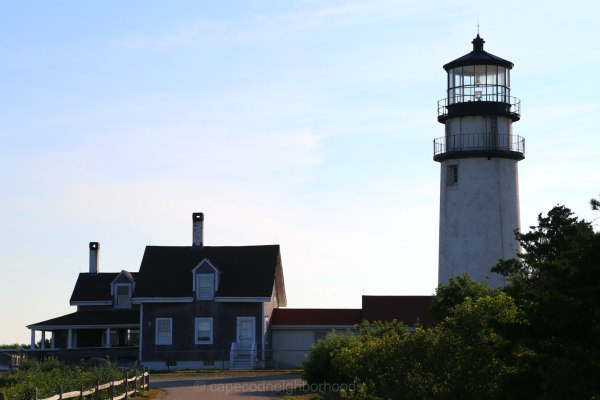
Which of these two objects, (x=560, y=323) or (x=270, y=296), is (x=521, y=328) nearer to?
(x=560, y=323)

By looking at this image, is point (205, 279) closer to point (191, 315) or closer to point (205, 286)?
point (205, 286)

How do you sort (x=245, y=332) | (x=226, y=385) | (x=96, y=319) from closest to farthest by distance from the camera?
(x=226, y=385), (x=245, y=332), (x=96, y=319)

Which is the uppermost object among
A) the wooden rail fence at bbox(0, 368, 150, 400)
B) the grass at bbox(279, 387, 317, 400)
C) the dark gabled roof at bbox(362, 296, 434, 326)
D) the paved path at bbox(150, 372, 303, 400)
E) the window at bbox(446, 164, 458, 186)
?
the window at bbox(446, 164, 458, 186)

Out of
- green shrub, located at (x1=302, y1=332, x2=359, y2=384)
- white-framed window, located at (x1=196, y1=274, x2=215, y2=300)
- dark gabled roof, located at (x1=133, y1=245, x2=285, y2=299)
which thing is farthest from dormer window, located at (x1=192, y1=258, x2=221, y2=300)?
green shrub, located at (x1=302, y1=332, x2=359, y2=384)

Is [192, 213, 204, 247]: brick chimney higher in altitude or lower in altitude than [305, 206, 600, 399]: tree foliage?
higher

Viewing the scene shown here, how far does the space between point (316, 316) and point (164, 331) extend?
26.5ft

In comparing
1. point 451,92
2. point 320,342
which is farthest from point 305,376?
point 451,92

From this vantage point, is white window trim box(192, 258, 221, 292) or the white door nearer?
the white door

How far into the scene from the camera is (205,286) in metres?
55.3

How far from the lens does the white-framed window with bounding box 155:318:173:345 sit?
54.8 m

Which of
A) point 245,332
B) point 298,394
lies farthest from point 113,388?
point 245,332

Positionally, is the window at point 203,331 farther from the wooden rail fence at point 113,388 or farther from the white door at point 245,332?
the wooden rail fence at point 113,388

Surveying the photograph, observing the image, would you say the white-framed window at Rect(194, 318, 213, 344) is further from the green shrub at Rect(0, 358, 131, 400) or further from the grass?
the grass

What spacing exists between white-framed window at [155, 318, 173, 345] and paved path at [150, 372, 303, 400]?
6.39m
